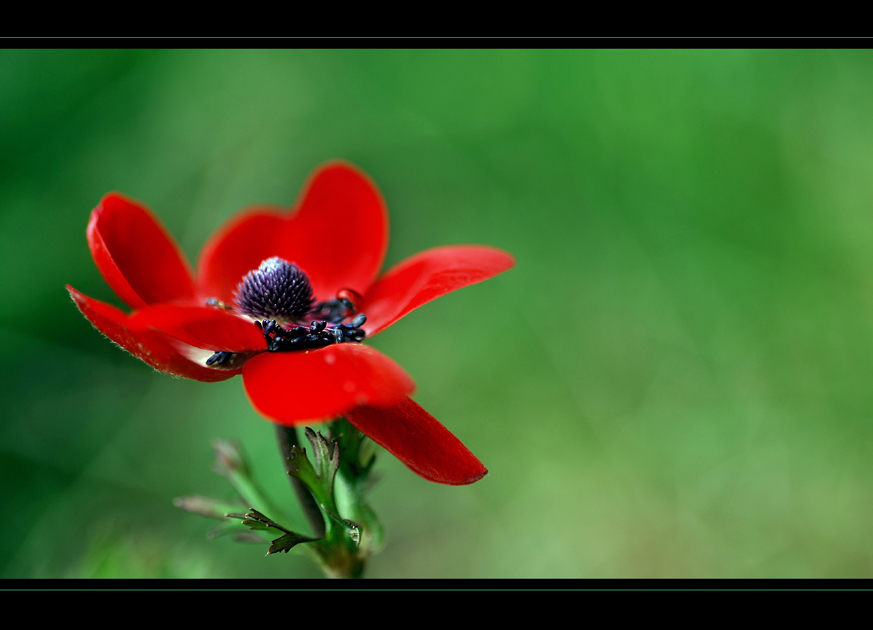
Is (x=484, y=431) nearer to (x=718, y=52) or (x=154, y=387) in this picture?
(x=154, y=387)

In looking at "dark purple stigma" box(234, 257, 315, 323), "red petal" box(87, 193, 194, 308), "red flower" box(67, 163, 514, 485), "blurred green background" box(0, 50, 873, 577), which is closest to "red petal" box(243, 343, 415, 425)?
"red flower" box(67, 163, 514, 485)

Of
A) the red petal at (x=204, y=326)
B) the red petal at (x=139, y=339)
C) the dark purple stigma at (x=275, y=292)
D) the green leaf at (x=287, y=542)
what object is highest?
the dark purple stigma at (x=275, y=292)

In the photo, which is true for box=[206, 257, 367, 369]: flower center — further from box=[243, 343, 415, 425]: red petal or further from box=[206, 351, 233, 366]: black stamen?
box=[243, 343, 415, 425]: red petal

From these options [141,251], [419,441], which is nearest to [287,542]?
[419,441]

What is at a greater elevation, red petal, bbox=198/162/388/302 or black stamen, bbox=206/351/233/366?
red petal, bbox=198/162/388/302

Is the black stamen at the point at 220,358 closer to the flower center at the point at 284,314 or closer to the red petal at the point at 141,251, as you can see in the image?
the flower center at the point at 284,314

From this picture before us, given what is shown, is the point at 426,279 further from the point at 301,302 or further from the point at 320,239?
the point at 320,239

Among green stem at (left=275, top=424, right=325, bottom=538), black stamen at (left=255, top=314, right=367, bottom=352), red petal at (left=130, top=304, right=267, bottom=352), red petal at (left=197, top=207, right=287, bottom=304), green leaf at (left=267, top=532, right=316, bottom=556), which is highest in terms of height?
red petal at (left=197, top=207, right=287, bottom=304)

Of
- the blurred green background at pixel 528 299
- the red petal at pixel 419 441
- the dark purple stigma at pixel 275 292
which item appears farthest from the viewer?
the blurred green background at pixel 528 299

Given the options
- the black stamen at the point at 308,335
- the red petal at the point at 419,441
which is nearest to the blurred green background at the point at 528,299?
the black stamen at the point at 308,335
